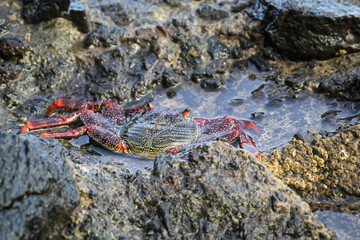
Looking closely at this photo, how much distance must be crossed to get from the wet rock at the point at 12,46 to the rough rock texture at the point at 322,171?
3.36 metres

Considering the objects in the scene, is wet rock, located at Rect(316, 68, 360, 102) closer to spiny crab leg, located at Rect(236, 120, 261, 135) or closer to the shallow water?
the shallow water

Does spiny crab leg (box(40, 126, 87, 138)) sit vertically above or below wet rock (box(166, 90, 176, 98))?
below

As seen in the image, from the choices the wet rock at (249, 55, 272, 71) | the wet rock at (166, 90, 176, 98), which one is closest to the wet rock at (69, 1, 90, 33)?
the wet rock at (166, 90, 176, 98)

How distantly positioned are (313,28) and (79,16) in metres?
3.18

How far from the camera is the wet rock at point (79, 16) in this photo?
17.8 feet

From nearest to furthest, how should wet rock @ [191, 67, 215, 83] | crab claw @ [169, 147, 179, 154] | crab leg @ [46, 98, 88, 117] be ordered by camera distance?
1. crab claw @ [169, 147, 179, 154]
2. crab leg @ [46, 98, 88, 117]
3. wet rock @ [191, 67, 215, 83]

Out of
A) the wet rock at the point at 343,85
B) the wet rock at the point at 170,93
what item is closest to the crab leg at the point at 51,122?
the wet rock at the point at 170,93

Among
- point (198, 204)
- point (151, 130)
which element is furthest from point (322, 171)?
point (151, 130)

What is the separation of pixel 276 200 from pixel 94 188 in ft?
4.21

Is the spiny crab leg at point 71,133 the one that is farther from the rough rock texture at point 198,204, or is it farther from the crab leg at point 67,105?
the rough rock texture at point 198,204

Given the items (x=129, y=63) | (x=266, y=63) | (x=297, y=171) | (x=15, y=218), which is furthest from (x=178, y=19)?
(x=15, y=218)

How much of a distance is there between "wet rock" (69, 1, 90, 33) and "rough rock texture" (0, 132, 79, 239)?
3319mm

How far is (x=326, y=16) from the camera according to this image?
5227 mm

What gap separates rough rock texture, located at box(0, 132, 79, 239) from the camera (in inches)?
88.7
